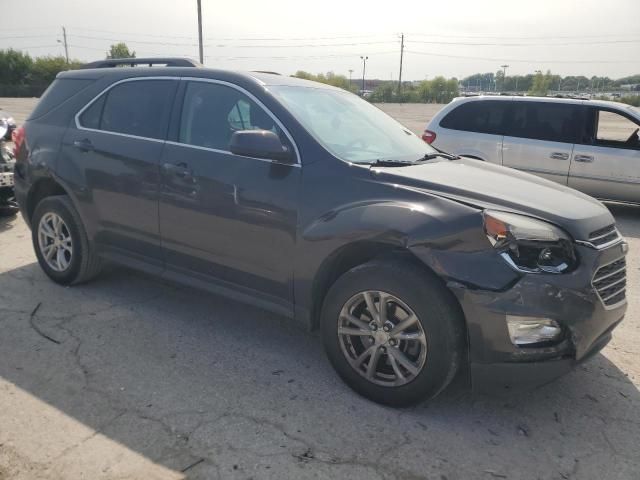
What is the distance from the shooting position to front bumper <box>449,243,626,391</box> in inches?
100

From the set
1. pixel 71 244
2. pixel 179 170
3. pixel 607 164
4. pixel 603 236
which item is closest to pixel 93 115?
pixel 71 244

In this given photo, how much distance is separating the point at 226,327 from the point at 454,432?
1.85 metres

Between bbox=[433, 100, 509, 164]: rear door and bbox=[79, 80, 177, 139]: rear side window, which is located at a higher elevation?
bbox=[79, 80, 177, 139]: rear side window

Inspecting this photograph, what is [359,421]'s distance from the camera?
2.84 metres

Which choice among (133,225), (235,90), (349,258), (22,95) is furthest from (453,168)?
(22,95)

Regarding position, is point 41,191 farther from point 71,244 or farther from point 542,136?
point 542,136

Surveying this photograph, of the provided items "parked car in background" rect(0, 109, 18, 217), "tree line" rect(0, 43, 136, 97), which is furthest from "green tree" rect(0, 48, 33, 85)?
"parked car in background" rect(0, 109, 18, 217)

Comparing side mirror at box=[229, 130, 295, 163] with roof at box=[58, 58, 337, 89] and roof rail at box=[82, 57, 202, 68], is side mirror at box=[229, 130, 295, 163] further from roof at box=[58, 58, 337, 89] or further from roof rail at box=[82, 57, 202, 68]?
roof rail at box=[82, 57, 202, 68]

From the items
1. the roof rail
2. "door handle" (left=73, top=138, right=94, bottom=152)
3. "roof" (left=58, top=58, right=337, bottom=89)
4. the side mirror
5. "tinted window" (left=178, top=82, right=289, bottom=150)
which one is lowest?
"door handle" (left=73, top=138, right=94, bottom=152)

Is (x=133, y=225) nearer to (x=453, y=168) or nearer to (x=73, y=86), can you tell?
(x=73, y=86)

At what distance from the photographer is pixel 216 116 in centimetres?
365

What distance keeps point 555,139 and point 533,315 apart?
6.40m

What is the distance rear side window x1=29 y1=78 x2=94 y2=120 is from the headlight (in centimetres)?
351

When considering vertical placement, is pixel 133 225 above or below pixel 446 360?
above
